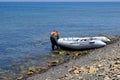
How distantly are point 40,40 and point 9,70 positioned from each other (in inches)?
637

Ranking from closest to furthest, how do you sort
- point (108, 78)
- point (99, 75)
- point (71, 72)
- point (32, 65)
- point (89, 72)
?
point (108, 78)
point (99, 75)
point (89, 72)
point (71, 72)
point (32, 65)

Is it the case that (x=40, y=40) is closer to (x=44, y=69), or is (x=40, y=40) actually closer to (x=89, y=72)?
(x=44, y=69)

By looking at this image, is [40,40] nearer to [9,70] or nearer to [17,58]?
[17,58]

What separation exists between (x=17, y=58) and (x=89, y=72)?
1320 centimetres

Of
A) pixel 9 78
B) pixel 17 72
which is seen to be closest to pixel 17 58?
pixel 17 72

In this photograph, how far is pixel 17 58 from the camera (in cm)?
2738

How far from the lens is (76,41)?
29.4 meters

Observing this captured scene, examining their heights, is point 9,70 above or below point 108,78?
below

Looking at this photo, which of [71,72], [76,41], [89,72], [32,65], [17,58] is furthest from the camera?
[76,41]

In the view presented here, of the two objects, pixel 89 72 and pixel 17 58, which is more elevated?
pixel 89 72

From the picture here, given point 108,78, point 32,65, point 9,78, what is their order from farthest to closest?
point 32,65, point 9,78, point 108,78

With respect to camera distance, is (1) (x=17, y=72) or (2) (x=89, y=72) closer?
(2) (x=89, y=72)

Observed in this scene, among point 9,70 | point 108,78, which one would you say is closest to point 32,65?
point 9,70

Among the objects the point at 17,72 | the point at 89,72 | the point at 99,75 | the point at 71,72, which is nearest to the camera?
the point at 99,75
